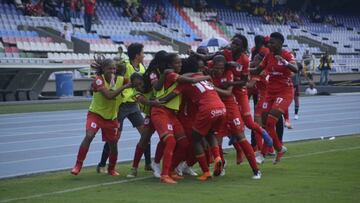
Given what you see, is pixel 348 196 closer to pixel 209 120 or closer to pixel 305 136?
pixel 209 120

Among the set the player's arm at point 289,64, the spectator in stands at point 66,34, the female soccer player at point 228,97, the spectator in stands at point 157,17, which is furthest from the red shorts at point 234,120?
the spectator in stands at point 157,17

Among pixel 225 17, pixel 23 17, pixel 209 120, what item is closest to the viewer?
pixel 209 120

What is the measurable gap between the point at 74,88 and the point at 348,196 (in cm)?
2313

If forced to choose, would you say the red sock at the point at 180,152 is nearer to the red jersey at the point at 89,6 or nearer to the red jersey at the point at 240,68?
the red jersey at the point at 240,68

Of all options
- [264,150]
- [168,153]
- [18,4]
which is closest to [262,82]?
[264,150]

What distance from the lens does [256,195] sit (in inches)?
342

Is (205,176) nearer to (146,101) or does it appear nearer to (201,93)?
(201,93)

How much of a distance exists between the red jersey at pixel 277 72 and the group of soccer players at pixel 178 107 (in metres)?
0.31

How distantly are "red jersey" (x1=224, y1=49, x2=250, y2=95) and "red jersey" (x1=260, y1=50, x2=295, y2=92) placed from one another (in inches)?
33.5

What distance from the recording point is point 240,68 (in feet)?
36.3

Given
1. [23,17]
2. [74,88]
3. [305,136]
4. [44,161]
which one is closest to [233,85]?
[44,161]

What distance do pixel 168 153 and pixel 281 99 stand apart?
2.83m

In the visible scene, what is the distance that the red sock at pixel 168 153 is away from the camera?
9938 millimetres

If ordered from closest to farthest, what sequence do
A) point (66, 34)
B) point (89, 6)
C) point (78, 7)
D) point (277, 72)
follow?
point (277, 72), point (66, 34), point (89, 6), point (78, 7)
